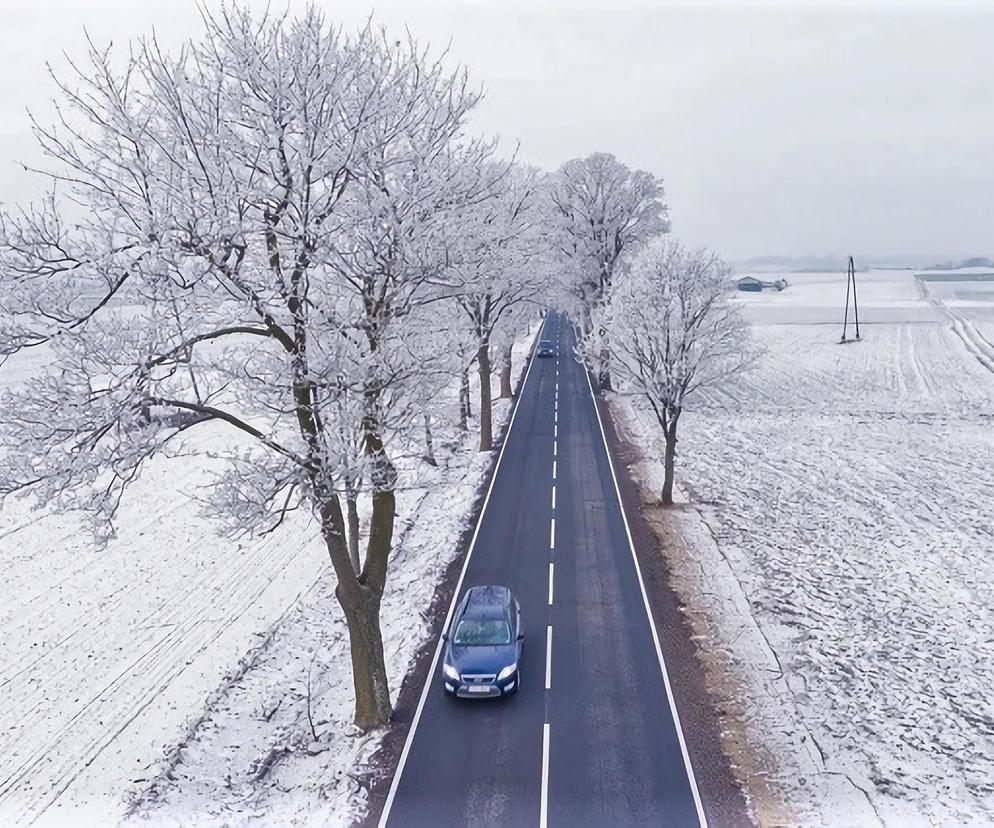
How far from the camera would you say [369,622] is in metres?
13.1

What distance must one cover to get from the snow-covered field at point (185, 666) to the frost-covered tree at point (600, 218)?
22225 mm

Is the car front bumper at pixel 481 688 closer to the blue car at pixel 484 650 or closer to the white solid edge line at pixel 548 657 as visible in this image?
the blue car at pixel 484 650

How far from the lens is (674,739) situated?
12.6 metres

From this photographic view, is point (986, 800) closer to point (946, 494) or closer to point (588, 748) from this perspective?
point (588, 748)

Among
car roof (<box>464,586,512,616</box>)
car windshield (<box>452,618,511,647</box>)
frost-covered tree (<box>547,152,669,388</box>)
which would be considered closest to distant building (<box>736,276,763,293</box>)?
frost-covered tree (<box>547,152,669,388</box>)

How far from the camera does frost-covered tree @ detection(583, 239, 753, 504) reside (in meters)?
24.3

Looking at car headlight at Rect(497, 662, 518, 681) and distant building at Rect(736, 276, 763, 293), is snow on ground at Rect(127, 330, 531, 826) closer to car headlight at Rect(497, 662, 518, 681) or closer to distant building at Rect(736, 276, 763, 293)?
car headlight at Rect(497, 662, 518, 681)

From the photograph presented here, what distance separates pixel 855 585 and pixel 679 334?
9.15 meters

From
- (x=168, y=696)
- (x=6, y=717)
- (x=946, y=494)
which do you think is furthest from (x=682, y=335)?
(x=6, y=717)

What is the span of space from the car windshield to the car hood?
17 cm

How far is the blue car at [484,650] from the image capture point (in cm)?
1384

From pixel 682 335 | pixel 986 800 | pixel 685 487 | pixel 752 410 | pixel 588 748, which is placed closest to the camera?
pixel 986 800

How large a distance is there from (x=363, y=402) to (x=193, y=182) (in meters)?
3.71

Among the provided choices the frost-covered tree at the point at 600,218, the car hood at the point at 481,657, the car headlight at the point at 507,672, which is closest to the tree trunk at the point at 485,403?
the frost-covered tree at the point at 600,218
